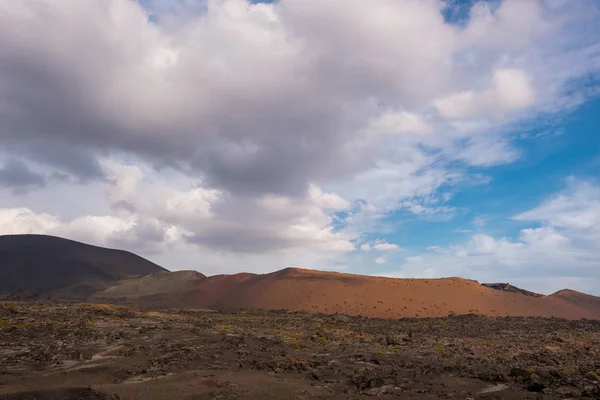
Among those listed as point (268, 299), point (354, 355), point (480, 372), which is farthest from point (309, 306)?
point (480, 372)

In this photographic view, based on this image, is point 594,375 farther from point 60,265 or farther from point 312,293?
point 60,265

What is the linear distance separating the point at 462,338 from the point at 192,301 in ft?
148

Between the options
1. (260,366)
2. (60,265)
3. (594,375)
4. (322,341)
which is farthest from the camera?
(60,265)

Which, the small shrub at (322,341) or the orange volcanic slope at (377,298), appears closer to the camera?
the small shrub at (322,341)

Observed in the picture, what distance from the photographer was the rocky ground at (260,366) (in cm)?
1297

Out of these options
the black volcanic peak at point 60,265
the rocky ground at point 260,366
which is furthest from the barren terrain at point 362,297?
the rocky ground at point 260,366

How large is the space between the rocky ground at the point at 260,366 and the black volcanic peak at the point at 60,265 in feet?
225

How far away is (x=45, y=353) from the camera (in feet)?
55.4

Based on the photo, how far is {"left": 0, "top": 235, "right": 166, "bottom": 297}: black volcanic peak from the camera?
86.9m

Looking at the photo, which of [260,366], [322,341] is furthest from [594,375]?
[322,341]

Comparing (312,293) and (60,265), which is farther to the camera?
(60,265)

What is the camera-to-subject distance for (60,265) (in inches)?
3863

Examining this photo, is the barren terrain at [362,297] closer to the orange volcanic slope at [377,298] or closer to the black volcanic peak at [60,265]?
the orange volcanic slope at [377,298]

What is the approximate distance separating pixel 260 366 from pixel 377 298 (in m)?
46.5
